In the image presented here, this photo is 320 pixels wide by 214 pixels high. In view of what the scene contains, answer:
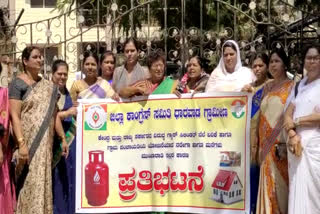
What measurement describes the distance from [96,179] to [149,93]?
2.95 ft

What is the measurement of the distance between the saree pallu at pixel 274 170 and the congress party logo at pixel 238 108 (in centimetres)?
21

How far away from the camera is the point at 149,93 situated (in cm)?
477

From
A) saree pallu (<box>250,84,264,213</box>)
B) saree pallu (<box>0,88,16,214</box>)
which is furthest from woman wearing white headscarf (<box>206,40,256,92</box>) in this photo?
saree pallu (<box>0,88,16,214</box>)

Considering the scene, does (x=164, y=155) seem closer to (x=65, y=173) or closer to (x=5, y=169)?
(x=65, y=173)

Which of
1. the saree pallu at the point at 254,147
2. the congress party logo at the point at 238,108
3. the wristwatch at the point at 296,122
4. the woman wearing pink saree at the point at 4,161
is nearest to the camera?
the wristwatch at the point at 296,122

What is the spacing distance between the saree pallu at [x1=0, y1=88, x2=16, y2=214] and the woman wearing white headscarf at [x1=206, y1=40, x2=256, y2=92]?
5.79ft

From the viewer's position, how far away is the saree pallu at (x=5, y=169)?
434cm

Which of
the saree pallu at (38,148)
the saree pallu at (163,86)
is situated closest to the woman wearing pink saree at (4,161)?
the saree pallu at (38,148)

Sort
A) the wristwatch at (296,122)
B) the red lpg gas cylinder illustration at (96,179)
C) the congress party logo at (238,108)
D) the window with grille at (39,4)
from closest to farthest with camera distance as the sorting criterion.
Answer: the wristwatch at (296,122) → the congress party logo at (238,108) → the red lpg gas cylinder illustration at (96,179) → the window with grille at (39,4)

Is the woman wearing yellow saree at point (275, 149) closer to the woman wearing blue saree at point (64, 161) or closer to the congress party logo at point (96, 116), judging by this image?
the congress party logo at point (96, 116)

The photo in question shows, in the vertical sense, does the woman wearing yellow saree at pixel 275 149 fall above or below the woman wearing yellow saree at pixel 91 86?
below

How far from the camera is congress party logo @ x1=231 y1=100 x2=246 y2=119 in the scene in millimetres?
4602

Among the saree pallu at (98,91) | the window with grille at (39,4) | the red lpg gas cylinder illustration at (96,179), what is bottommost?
the red lpg gas cylinder illustration at (96,179)

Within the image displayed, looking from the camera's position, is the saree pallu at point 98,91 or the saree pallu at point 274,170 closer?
A: the saree pallu at point 274,170
